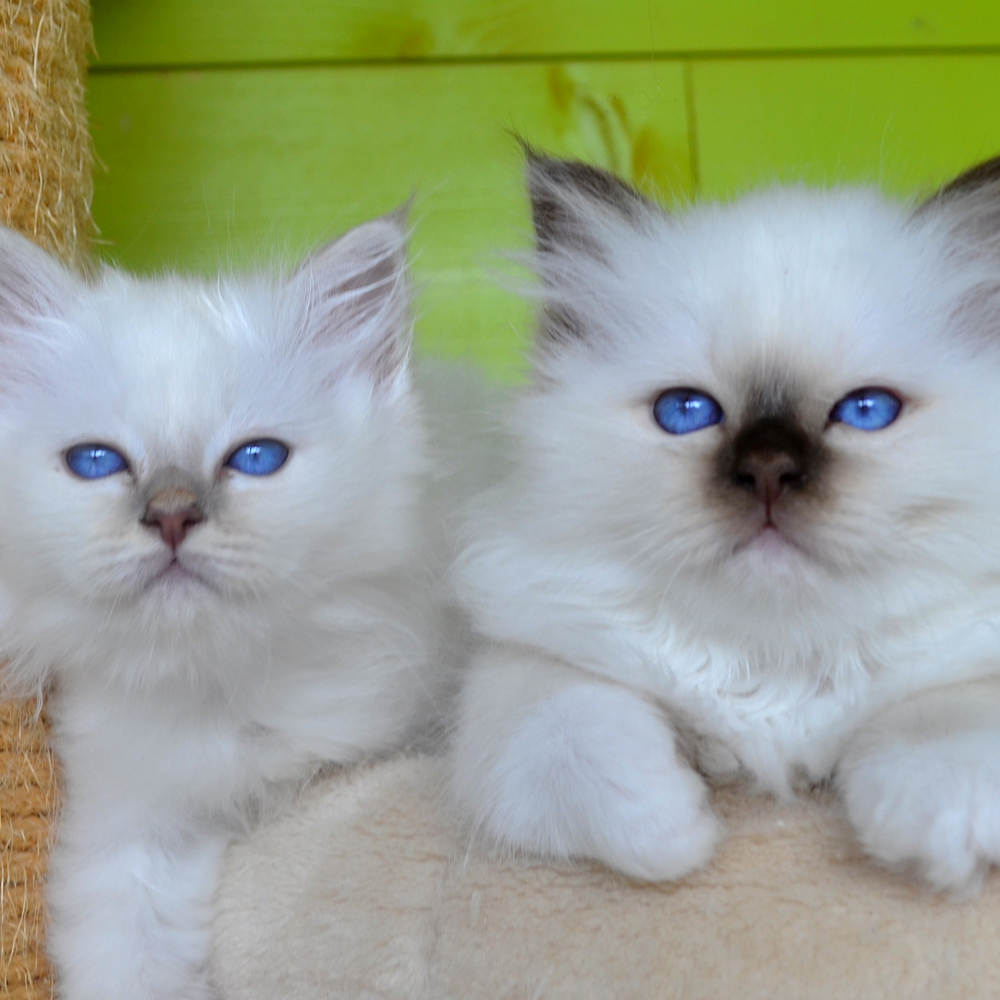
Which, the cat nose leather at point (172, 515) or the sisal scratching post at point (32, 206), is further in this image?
the sisal scratching post at point (32, 206)

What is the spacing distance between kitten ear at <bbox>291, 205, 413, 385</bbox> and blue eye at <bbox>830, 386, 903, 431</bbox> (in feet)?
2.12

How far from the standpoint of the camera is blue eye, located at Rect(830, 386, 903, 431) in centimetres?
114

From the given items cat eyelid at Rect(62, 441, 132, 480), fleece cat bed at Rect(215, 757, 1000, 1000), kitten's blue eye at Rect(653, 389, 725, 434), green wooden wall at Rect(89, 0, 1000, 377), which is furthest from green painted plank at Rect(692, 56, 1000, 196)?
fleece cat bed at Rect(215, 757, 1000, 1000)

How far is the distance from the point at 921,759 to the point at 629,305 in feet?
2.15

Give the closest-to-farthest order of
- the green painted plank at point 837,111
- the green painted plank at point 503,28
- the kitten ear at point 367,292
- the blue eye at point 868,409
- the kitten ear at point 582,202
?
the blue eye at point 868,409 < the kitten ear at point 582,202 < the kitten ear at point 367,292 < the green painted plank at point 503,28 < the green painted plank at point 837,111

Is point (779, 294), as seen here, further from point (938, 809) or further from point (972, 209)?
point (938, 809)

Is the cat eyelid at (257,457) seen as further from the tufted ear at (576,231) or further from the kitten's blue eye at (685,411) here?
the kitten's blue eye at (685,411)

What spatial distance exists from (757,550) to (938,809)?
298mm

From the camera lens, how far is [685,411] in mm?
1214

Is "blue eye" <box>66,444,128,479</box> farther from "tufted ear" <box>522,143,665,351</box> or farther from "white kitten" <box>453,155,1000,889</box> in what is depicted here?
"tufted ear" <box>522,143,665,351</box>

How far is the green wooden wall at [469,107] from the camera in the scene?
226cm

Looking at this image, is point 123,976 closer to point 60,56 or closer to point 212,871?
point 212,871

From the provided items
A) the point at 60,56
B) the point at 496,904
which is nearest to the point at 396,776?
the point at 496,904

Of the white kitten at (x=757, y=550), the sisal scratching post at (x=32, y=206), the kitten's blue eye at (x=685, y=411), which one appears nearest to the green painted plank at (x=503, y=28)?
the sisal scratching post at (x=32, y=206)
